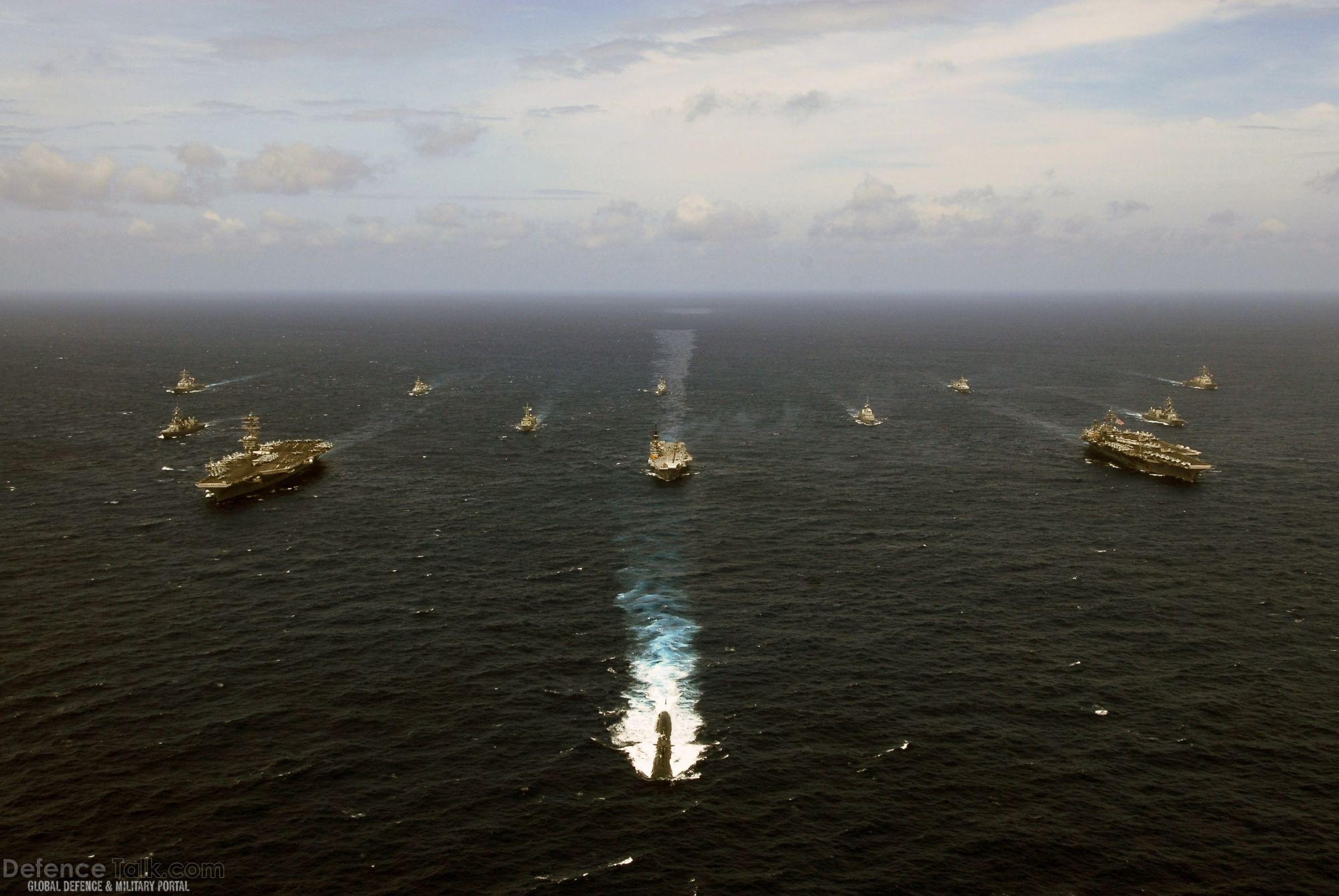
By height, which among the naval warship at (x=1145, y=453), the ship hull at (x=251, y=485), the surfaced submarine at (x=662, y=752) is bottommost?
the surfaced submarine at (x=662, y=752)

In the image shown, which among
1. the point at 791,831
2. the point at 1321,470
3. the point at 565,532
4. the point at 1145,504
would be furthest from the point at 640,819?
the point at 1321,470

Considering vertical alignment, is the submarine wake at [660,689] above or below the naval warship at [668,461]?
below

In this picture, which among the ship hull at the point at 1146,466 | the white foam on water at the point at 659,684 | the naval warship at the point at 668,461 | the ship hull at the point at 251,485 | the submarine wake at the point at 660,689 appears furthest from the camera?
the naval warship at the point at 668,461

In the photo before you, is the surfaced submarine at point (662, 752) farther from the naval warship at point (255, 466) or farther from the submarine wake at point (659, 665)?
the naval warship at point (255, 466)

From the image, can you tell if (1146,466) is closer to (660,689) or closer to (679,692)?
(679,692)

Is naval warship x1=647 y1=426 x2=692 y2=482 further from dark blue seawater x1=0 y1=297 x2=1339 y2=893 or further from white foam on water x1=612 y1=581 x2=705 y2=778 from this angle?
white foam on water x1=612 y1=581 x2=705 y2=778

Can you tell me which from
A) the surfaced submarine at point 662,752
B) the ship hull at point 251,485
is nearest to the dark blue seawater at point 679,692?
the surfaced submarine at point 662,752

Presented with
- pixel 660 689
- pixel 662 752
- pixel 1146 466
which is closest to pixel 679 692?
pixel 660 689

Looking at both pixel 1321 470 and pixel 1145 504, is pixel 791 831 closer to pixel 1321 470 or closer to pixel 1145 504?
pixel 1145 504
